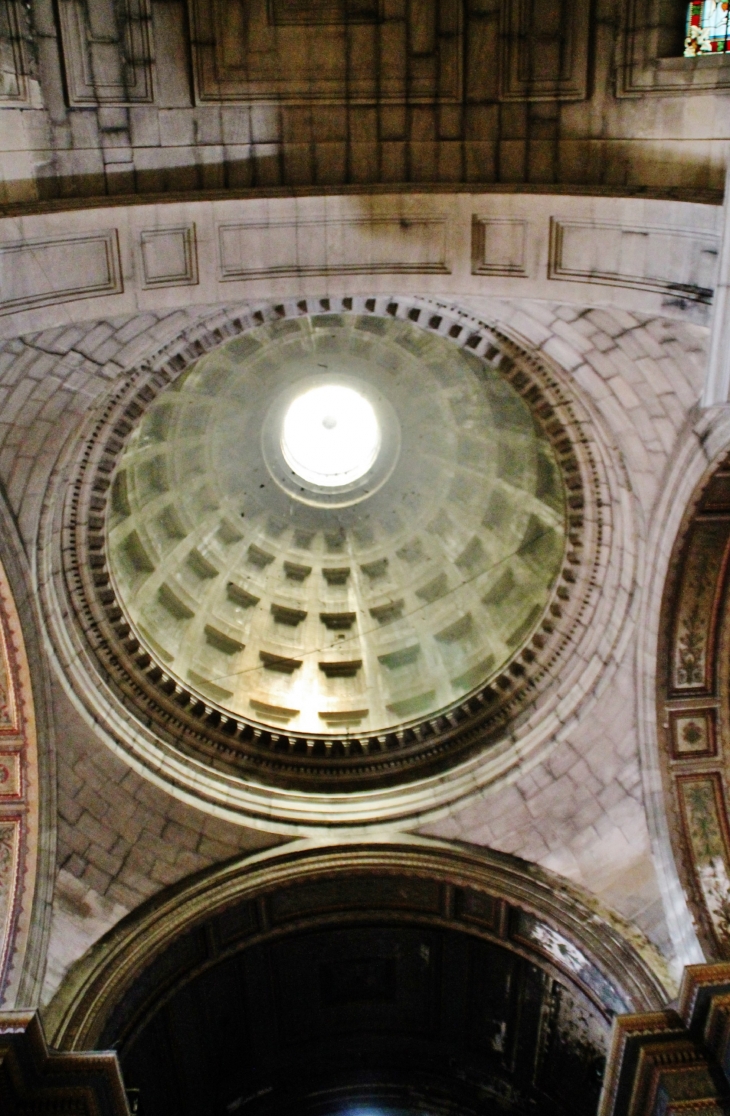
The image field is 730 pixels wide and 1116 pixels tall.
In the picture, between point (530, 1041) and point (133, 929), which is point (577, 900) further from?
point (133, 929)

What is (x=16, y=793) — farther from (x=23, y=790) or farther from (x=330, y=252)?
(x=330, y=252)

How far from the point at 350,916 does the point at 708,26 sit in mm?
11104

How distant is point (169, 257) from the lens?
9.39 metres

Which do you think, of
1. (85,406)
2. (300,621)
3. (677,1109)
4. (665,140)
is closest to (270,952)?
(300,621)

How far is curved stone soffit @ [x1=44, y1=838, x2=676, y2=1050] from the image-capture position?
489 inches

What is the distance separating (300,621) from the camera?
635 inches

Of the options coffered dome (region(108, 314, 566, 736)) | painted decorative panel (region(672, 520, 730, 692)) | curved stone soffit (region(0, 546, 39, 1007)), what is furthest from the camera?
coffered dome (region(108, 314, 566, 736))

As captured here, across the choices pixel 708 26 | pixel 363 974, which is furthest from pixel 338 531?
pixel 708 26

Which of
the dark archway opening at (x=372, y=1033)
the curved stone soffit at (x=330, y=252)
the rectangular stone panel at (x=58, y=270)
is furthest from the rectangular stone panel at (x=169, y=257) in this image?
the dark archway opening at (x=372, y=1033)

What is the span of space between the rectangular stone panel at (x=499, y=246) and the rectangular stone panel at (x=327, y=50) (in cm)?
114

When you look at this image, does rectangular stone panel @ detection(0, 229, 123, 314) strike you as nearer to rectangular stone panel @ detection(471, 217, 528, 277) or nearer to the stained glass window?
rectangular stone panel @ detection(471, 217, 528, 277)

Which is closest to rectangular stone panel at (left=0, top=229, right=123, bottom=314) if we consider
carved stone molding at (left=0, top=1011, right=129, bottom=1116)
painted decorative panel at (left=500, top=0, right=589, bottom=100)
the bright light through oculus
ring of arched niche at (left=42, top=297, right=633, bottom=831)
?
ring of arched niche at (left=42, top=297, right=633, bottom=831)

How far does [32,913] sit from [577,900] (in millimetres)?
6396

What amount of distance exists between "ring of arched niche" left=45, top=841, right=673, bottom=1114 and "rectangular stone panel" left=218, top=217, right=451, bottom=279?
24.5ft
